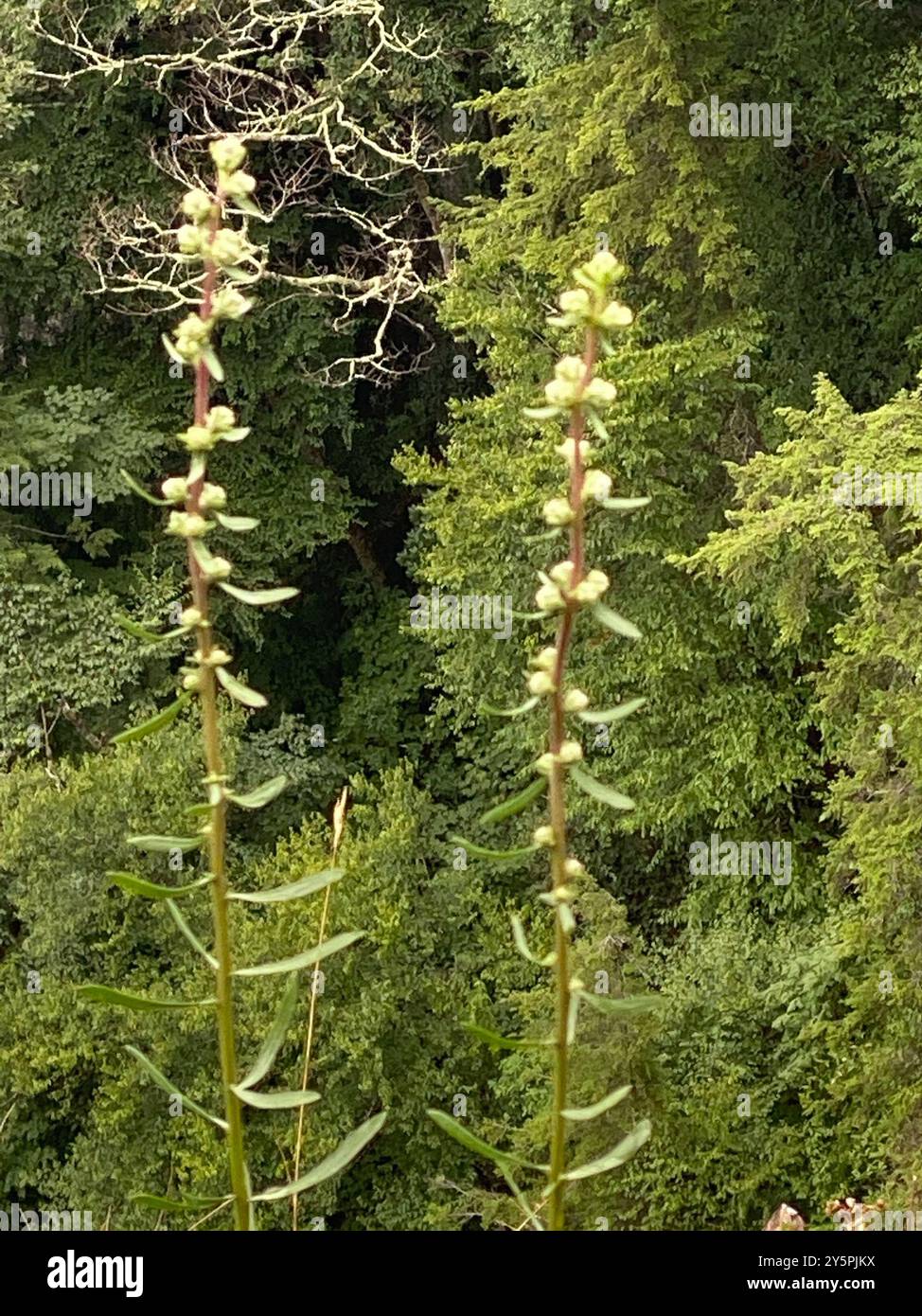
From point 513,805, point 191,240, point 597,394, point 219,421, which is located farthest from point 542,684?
point 191,240

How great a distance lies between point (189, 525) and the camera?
1396 mm

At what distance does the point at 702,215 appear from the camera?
546 inches

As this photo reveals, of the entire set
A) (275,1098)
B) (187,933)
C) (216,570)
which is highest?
(216,570)

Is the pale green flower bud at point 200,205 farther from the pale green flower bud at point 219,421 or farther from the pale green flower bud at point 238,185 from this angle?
the pale green flower bud at point 219,421

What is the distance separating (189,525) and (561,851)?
427 mm

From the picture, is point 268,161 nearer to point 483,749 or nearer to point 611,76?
point 611,76

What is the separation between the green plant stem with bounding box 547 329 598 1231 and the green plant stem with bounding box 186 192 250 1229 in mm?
255

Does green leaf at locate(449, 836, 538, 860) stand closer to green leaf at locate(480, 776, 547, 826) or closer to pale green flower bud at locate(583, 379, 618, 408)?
green leaf at locate(480, 776, 547, 826)

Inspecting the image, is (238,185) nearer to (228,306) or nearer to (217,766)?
(228,306)

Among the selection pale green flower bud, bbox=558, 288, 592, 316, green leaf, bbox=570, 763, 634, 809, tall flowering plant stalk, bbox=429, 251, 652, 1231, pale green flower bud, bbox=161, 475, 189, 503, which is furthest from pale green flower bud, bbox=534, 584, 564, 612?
pale green flower bud, bbox=161, 475, 189, 503

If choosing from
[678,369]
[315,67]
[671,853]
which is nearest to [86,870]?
[671,853]

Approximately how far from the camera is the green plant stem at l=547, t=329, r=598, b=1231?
1264mm
